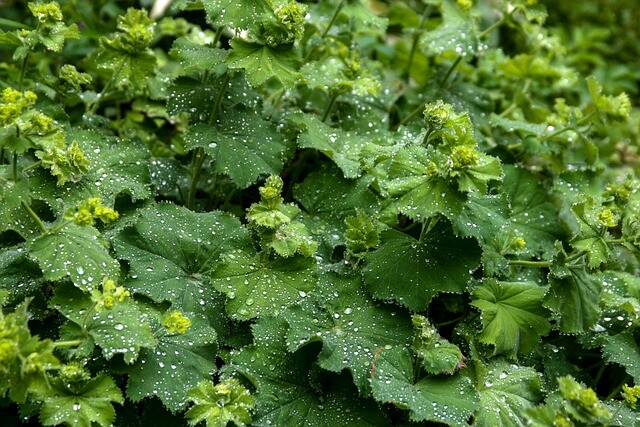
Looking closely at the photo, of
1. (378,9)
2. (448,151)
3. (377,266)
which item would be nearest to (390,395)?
(377,266)

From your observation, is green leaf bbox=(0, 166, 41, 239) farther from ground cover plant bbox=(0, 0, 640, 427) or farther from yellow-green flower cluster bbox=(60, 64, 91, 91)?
yellow-green flower cluster bbox=(60, 64, 91, 91)

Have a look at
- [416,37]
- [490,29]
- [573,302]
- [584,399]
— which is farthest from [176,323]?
[416,37]

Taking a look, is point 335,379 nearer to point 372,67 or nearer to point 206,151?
point 206,151

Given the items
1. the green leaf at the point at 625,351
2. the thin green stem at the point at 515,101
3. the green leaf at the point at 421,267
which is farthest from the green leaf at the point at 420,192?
the thin green stem at the point at 515,101

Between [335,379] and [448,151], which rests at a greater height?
[448,151]

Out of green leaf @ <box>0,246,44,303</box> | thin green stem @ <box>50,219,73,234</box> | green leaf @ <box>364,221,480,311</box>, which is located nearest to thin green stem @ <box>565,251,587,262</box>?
green leaf @ <box>364,221,480,311</box>

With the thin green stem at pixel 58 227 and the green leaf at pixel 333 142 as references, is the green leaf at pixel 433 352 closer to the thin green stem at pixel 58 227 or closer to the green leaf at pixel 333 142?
the green leaf at pixel 333 142

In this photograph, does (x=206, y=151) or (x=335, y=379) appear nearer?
(x=335, y=379)
